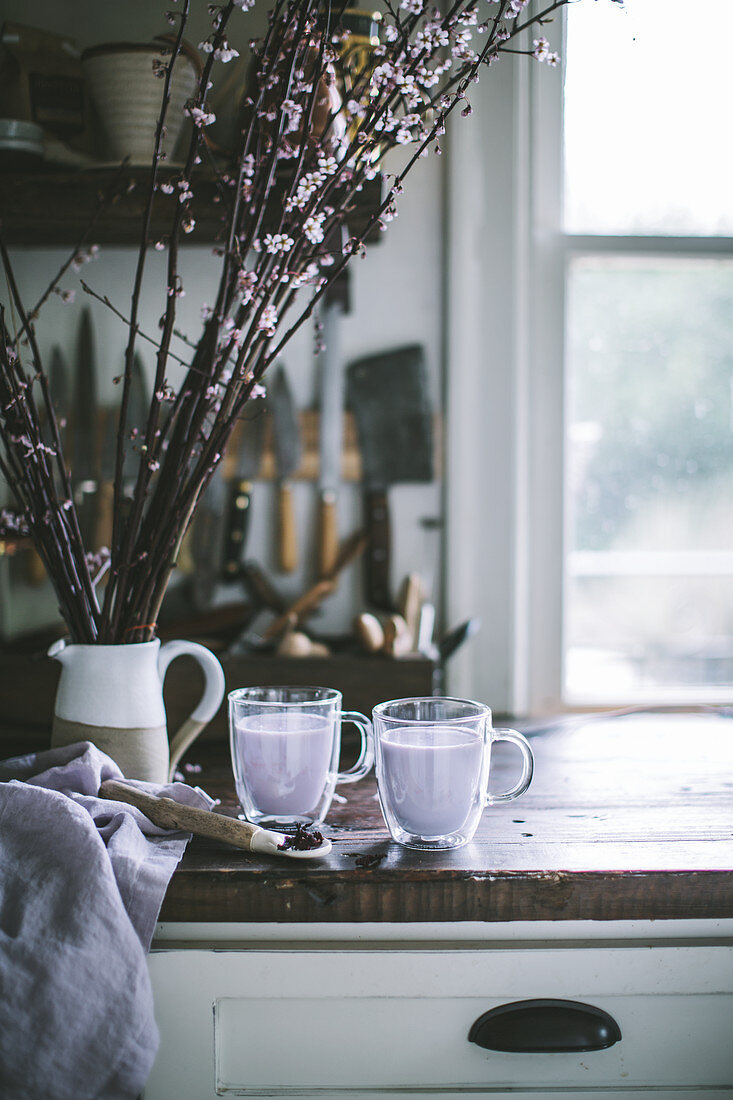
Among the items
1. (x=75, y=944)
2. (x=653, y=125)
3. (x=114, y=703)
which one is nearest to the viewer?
(x=75, y=944)

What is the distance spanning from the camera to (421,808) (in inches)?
31.3

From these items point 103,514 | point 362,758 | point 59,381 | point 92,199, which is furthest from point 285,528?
point 362,758

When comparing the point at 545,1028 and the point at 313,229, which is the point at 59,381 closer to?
the point at 313,229

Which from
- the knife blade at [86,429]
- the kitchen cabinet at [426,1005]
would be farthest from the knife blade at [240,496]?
the kitchen cabinet at [426,1005]

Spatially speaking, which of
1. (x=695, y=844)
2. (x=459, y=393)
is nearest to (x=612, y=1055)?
(x=695, y=844)

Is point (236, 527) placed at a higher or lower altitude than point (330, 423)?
lower

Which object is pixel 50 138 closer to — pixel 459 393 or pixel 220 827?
pixel 459 393

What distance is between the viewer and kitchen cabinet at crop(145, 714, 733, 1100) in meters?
0.76

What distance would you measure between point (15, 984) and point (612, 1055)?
1.64 ft

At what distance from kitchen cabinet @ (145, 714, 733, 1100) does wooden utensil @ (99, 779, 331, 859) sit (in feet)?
0.04

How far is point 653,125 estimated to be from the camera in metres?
1.61

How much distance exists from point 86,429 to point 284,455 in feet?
1.07

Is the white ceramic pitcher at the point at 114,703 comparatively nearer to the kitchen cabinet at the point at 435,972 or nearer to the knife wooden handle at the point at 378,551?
the kitchen cabinet at the point at 435,972

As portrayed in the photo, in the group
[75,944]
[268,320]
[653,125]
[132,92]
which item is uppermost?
[653,125]
